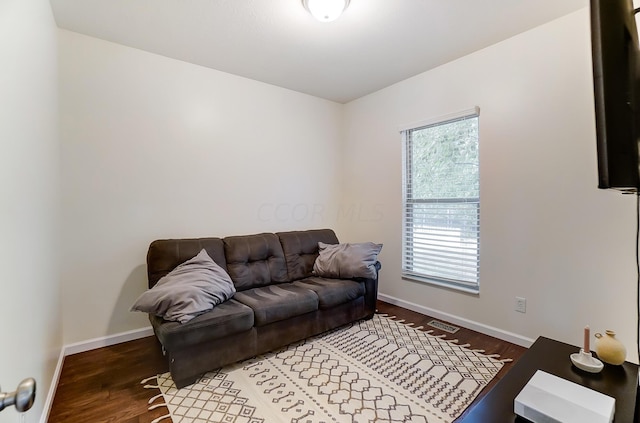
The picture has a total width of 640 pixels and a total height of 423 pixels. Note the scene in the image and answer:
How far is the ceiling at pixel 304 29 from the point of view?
6.93 ft

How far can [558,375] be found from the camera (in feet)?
4.42

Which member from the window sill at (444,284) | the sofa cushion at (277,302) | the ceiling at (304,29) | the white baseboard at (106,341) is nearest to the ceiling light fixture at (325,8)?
the ceiling at (304,29)

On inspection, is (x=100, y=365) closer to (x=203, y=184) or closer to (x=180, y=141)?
(x=203, y=184)

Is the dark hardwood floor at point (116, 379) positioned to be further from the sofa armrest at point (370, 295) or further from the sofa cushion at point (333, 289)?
the sofa cushion at point (333, 289)

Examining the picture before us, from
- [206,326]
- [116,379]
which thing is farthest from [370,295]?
[116,379]

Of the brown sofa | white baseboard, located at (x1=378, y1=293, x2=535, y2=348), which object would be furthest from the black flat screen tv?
the brown sofa

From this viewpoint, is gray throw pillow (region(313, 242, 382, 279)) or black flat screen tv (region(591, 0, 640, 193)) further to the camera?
gray throw pillow (region(313, 242, 382, 279))

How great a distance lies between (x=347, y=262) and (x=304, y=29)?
207cm

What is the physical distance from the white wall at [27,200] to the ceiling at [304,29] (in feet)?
1.60

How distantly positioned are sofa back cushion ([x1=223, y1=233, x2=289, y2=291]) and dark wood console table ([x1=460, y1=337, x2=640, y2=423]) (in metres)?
2.07

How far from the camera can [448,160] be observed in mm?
3057

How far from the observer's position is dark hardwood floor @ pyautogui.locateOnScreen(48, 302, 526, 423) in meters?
1.73

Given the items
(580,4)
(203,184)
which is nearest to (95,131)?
(203,184)

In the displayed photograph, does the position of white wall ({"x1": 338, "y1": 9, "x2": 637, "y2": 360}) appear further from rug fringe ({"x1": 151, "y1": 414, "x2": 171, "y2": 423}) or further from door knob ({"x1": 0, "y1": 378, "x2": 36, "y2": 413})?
door knob ({"x1": 0, "y1": 378, "x2": 36, "y2": 413})
